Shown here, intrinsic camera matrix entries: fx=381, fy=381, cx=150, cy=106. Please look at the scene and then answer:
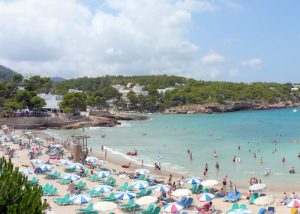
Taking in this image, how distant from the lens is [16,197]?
941cm

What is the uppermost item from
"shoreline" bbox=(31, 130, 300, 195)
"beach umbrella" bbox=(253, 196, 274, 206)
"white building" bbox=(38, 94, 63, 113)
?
"white building" bbox=(38, 94, 63, 113)

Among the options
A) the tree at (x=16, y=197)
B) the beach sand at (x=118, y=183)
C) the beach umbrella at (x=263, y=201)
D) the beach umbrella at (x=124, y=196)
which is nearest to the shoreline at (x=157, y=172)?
the beach sand at (x=118, y=183)

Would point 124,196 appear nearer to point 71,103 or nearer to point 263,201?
point 263,201

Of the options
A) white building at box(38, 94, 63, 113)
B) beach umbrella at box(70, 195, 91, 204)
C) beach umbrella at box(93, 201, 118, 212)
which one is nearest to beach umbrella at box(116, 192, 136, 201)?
beach umbrella at box(70, 195, 91, 204)

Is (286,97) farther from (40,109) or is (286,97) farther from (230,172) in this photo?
(230,172)

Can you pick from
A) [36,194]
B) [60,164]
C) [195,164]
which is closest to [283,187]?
[195,164]

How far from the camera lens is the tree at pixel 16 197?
9094 millimetres

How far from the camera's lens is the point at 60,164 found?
33.0m

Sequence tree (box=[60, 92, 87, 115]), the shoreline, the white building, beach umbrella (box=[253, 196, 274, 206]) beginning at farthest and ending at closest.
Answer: the white building < tree (box=[60, 92, 87, 115]) < the shoreline < beach umbrella (box=[253, 196, 274, 206])

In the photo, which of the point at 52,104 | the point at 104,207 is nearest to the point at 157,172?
the point at 104,207

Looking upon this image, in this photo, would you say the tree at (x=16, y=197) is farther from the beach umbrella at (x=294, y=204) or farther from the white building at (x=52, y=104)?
the white building at (x=52, y=104)

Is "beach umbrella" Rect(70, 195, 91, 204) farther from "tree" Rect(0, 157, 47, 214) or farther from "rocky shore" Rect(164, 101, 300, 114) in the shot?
"rocky shore" Rect(164, 101, 300, 114)

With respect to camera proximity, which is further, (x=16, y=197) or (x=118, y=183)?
(x=118, y=183)

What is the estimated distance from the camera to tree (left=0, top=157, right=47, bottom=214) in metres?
9.09
